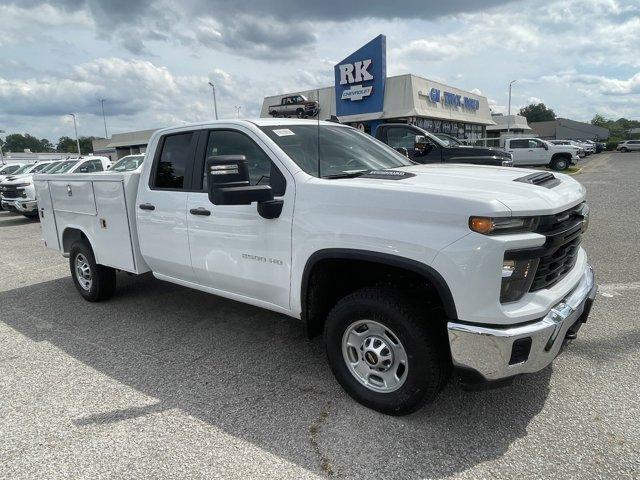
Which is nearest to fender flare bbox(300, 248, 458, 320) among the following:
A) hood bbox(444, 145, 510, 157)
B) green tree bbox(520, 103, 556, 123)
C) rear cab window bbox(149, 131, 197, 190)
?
rear cab window bbox(149, 131, 197, 190)

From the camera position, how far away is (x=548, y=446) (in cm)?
261

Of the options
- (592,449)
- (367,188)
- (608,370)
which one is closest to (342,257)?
(367,188)

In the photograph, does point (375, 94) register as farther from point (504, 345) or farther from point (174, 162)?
point (504, 345)

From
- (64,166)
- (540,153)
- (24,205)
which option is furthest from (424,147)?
(540,153)

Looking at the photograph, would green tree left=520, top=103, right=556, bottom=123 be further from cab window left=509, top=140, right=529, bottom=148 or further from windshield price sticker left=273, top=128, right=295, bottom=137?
windshield price sticker left=273, top=128, right=295, bottom=137

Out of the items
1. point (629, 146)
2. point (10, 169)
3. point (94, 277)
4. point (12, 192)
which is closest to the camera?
point (94, 277)

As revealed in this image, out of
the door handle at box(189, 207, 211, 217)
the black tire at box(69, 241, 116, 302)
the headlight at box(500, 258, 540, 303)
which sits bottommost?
the black tire at box(69, 241, 116, 302)

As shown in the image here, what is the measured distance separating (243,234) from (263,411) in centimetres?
127

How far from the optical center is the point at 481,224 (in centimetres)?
237

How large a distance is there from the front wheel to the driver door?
26.5 m

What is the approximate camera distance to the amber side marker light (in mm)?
2361

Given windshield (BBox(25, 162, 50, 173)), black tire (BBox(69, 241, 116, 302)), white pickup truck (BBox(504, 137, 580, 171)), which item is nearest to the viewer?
black tire (BBox(69, 241, 116, 302))

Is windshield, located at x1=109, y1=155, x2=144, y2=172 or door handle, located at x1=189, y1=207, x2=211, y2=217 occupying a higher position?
door handle, located at x1=189, y1=207, x2=211, y2=217

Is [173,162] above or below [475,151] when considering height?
above
